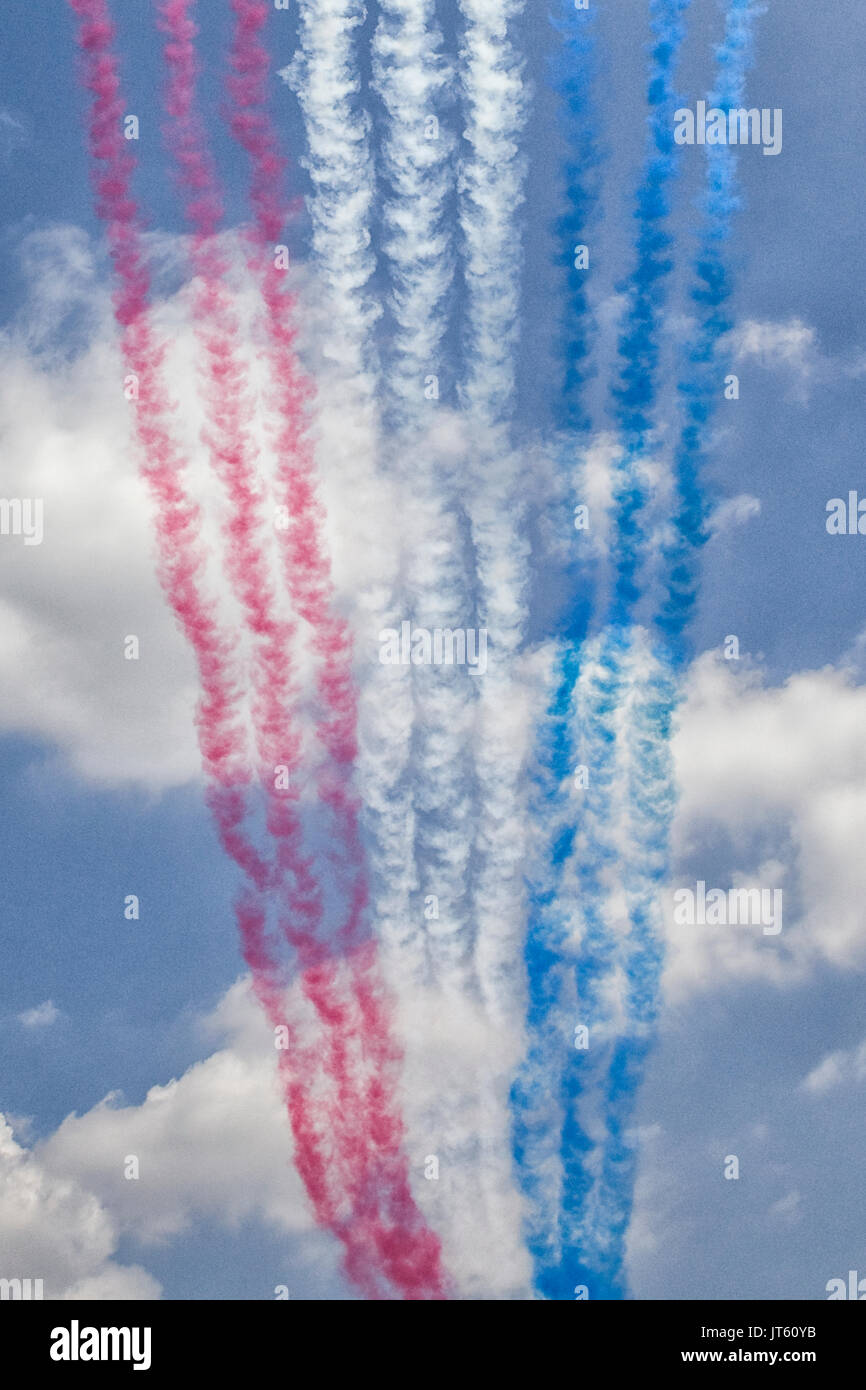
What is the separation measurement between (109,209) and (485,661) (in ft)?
50.6

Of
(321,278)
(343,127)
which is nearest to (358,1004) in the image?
(321,278)

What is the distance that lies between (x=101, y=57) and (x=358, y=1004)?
2605 centimetres

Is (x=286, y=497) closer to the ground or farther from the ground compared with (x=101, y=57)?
closer to the ground

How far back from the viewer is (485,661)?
156 feet

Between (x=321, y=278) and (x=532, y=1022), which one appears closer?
(x=321, y=278)

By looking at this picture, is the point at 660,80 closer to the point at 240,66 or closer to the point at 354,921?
the point at 240,66

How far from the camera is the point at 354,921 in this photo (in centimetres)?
4788

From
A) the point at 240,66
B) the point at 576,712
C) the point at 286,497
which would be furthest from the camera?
the point at 576,712

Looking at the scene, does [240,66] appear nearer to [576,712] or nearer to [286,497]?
[286,497]

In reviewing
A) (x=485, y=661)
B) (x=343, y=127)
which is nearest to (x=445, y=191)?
(x=343, y=127)

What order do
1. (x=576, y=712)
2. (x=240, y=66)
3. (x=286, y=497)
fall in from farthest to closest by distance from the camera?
1. (x=576, y=712)
2. (x=286, y=497)
3. (x=240, y=66)

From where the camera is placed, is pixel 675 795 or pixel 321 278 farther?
pixel 675 795

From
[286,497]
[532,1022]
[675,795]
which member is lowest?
[532,1022]

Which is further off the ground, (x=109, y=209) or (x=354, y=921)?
(x=109, y=209)
